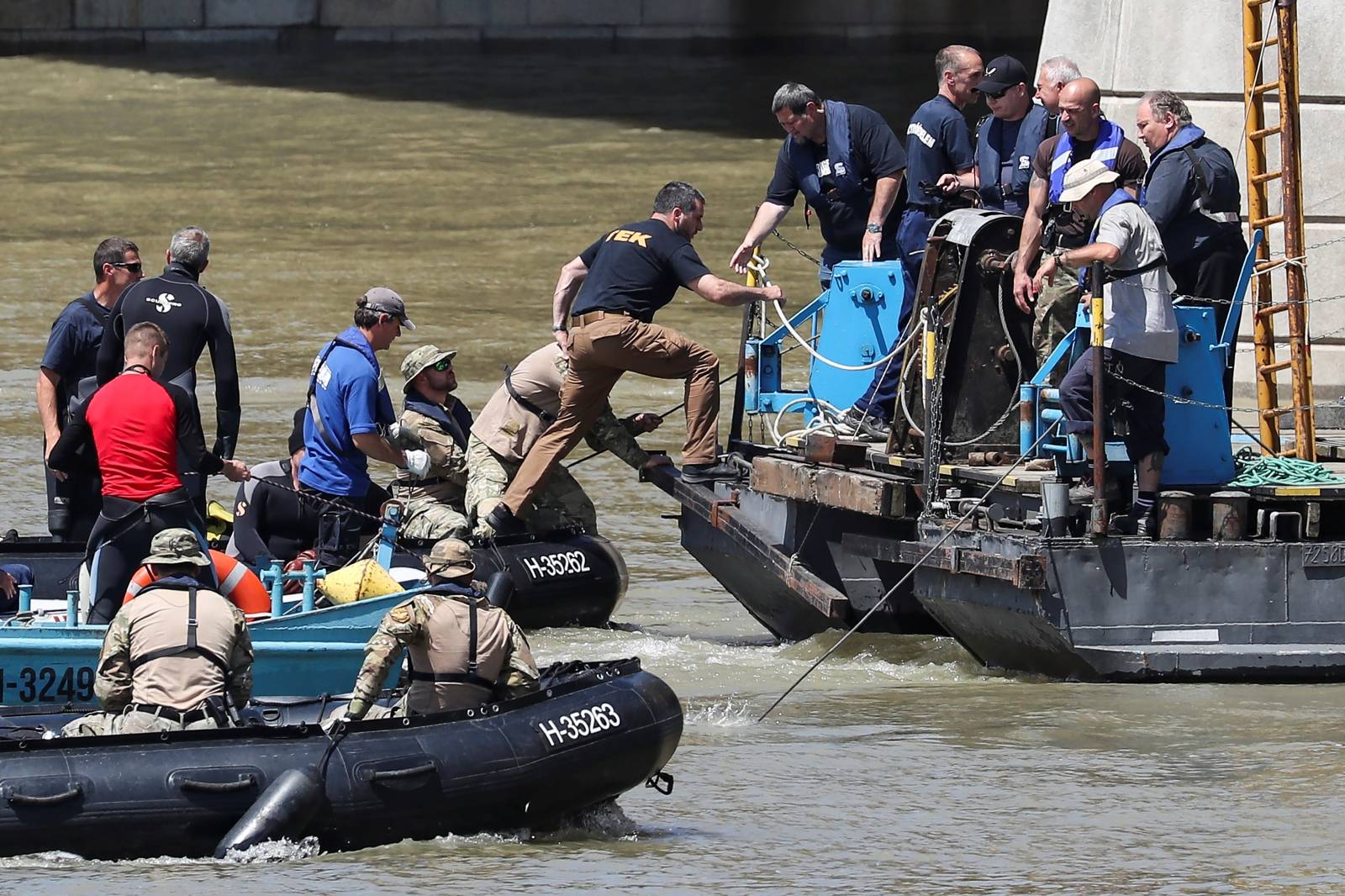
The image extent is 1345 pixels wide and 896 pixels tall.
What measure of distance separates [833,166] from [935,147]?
551 mm

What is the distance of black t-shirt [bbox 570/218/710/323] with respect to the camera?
11750 millimetres

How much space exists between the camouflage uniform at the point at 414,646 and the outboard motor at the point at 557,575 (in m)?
3.76

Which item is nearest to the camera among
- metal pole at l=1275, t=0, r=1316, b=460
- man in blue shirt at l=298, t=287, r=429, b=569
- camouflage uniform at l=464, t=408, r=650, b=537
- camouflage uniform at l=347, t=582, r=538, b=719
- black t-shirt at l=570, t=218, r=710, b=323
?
camouflage uniform at l=347, t=582, r=538, b=719

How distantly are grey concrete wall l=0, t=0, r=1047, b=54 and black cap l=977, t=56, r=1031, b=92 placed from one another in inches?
1022

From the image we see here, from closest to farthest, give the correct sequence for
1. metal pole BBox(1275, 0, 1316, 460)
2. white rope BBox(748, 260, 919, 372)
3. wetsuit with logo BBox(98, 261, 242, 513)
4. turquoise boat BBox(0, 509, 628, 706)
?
turquoise boat BBox(0, 509, 628, 706) < metal pole BBox(1275, 0, 1316, 460) < wetsuit with logo BBox(98, 261, 242, 513) < white rope BBox(748, 260, 919, 372)

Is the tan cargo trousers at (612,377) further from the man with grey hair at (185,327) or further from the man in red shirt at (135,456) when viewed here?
the man in red shirt at (135,456)

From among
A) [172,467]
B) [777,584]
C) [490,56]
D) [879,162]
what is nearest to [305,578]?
[172,467]

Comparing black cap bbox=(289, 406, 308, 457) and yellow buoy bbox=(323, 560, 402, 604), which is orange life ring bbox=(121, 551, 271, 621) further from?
black cap bbox=(289, 406, 308, 457)

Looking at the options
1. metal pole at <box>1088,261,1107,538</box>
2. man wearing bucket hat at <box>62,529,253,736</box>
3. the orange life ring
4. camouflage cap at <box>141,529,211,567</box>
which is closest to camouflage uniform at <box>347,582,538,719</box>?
man wearing bucket hat at <box>62,529,253,736</box>

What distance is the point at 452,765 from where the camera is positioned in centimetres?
807

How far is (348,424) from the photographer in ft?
37.7

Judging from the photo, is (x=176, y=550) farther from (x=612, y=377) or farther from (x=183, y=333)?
(x=612, y=377)

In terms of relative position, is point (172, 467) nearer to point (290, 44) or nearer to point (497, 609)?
point (497, 609)

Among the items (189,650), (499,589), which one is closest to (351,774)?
(189,650)
